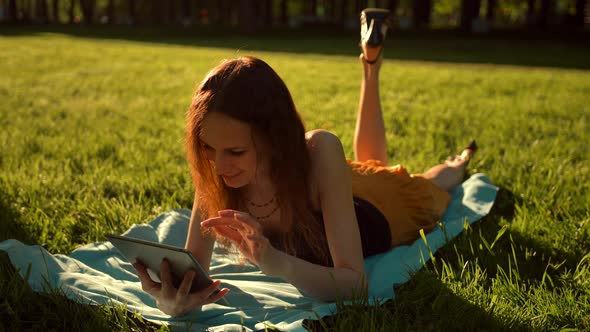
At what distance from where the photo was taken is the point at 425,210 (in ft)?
10.8

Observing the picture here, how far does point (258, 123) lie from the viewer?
198 centimetres

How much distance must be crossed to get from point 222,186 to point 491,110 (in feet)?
16.5

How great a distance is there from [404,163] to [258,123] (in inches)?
107

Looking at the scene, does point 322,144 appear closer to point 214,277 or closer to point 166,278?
point 166,278

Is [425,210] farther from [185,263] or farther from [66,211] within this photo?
[66,211]

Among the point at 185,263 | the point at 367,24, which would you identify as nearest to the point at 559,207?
the point at 367,24

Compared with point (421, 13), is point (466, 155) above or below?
below

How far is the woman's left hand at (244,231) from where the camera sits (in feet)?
6.26

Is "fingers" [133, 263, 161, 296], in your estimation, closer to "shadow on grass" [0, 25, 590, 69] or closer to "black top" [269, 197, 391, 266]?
"black top" [269, 197, 391, 266]

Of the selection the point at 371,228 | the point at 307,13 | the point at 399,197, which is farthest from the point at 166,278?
the point at 307,13

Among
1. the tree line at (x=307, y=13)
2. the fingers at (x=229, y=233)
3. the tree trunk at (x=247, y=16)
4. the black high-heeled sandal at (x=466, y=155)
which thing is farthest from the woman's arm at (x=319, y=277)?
the tree trunk at (x=247, y=16)

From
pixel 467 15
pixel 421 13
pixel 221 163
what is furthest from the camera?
pixel 421 13

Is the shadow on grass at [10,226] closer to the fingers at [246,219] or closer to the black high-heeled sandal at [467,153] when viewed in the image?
the fingers at [246,219]

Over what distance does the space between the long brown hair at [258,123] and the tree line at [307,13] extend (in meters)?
22.5
